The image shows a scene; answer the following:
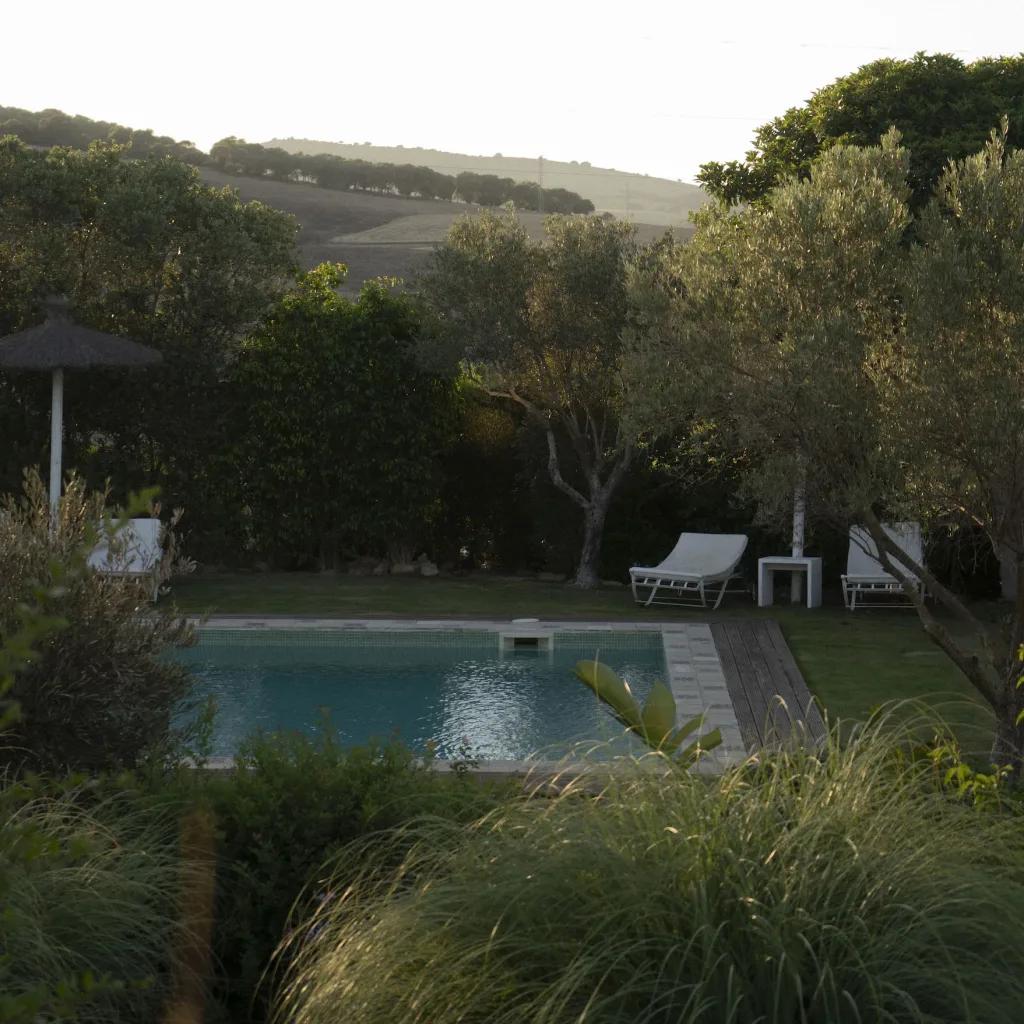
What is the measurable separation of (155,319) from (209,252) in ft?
3.28

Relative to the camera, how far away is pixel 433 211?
189ft

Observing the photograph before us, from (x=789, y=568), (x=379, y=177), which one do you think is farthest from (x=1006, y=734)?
(x=379, y=177)

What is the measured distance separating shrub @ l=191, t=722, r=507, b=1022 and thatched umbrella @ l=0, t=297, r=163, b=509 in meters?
9.08

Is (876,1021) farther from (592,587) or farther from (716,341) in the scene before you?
(592,587)

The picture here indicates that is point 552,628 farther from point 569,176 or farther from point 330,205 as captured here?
point 569,176

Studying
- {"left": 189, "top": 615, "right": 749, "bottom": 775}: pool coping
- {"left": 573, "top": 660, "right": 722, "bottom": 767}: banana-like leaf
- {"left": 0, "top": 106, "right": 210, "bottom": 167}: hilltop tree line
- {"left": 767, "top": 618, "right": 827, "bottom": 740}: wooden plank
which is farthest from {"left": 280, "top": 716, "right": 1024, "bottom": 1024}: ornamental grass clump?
{"left": 0, "top": 106, "right": 210, "bottom": 167}: hilltop tree line

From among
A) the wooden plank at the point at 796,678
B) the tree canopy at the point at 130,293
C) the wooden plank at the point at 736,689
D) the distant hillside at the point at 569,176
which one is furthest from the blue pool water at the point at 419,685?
the distant hillside at the point at 569,176

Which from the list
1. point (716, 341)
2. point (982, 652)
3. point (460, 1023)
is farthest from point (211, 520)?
point (460, 1023)

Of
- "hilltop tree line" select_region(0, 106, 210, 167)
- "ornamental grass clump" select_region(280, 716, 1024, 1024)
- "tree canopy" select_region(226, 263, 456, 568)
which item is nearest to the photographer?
"ornamental grass clump" select_region(280, 716, 1024, 1024)

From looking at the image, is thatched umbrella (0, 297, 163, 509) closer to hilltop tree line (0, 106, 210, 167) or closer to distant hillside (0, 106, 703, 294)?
distant hillside (0, 106, 703, 294)

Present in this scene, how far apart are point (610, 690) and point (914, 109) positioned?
1208 centimetres

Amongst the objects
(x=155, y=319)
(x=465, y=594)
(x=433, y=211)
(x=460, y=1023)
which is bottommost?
(x=465, y=594)

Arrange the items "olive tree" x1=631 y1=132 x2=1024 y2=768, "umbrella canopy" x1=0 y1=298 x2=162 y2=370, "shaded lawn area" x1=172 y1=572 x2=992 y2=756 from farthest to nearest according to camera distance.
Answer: "umbrella canopy" x1=0 y1=298 x2=162 y2=370 → "shaded lawn area" x1=172 y1=572 x2=992 y2=756 → "olive tree" x1=631 y1=132 x2=1024 y2=768

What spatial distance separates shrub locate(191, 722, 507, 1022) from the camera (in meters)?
3.55
